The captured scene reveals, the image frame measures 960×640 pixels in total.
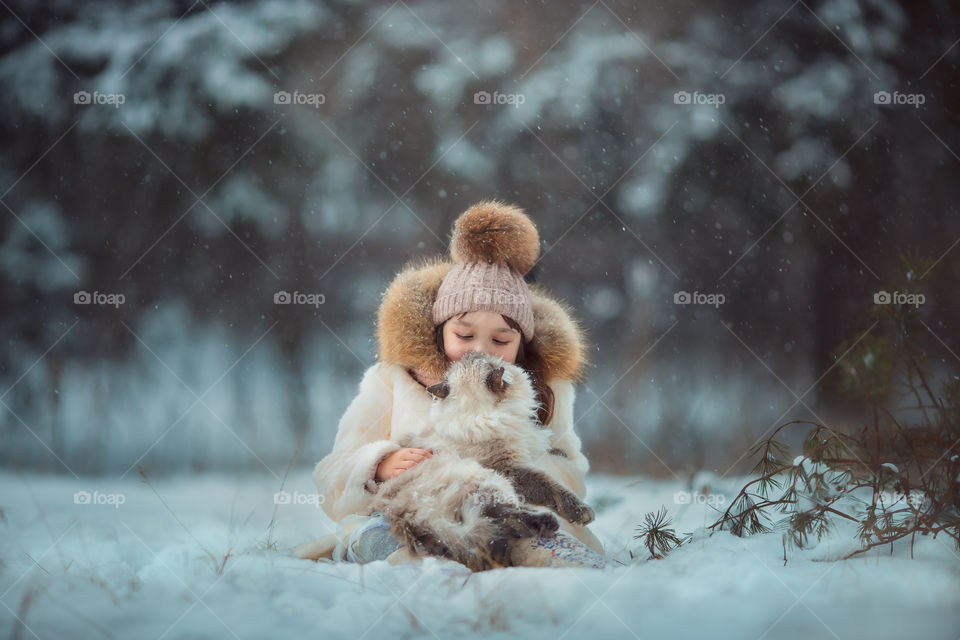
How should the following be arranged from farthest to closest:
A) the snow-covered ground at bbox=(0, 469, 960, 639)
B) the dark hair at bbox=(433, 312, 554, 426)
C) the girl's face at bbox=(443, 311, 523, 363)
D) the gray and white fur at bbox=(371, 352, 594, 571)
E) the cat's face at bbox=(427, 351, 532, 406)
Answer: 1. the dark hair at bbox=(433, 312, 554, 426)
2. the girl's face at bbox=(443, 311, 523, 363)
3. the cat's face at bbox=(427, 351, 532, 406)
4. the gray and white fur at bbox=(371, 352, 594, 571)
5. the snow-covered ground at bbox=(0, 469, 960, 639)

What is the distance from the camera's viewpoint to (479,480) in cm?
128

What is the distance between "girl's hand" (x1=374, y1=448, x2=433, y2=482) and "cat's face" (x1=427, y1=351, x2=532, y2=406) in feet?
0.36

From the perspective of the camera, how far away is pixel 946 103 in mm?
1656

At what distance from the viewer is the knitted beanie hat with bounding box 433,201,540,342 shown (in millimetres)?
1477

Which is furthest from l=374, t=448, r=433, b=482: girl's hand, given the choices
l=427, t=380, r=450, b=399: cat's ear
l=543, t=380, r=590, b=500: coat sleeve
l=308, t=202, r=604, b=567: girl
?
l=543, t=380, r=590, b=500: coat sleeve

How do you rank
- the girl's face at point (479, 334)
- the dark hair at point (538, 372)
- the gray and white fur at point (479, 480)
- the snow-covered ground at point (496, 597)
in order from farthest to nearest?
the dark hair at point (538, 372)
the girl's face at point (479, 334)
the gray and white fur at point (479, 480)
the snow-covered ground at point (496, 597)

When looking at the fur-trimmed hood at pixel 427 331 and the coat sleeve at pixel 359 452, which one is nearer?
the coat sleeve at pixel 359 452

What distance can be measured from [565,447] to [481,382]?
0.36 meters

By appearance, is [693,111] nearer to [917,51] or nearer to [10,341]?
[917,51]

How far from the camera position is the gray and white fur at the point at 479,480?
48.6 inches

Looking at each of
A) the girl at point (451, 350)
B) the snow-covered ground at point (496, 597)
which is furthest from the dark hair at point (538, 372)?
the snow-covered ground at point (496, 597)

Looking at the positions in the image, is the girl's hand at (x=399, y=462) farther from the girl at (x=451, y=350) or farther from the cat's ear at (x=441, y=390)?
the cat's ear at (x=441, y=390)

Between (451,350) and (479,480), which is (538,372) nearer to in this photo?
(451,350)

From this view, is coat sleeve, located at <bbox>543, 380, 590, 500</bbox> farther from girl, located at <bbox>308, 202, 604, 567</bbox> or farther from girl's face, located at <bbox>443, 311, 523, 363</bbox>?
girl's face, located at <bbox>443, 311, 523, 363</bbox>
